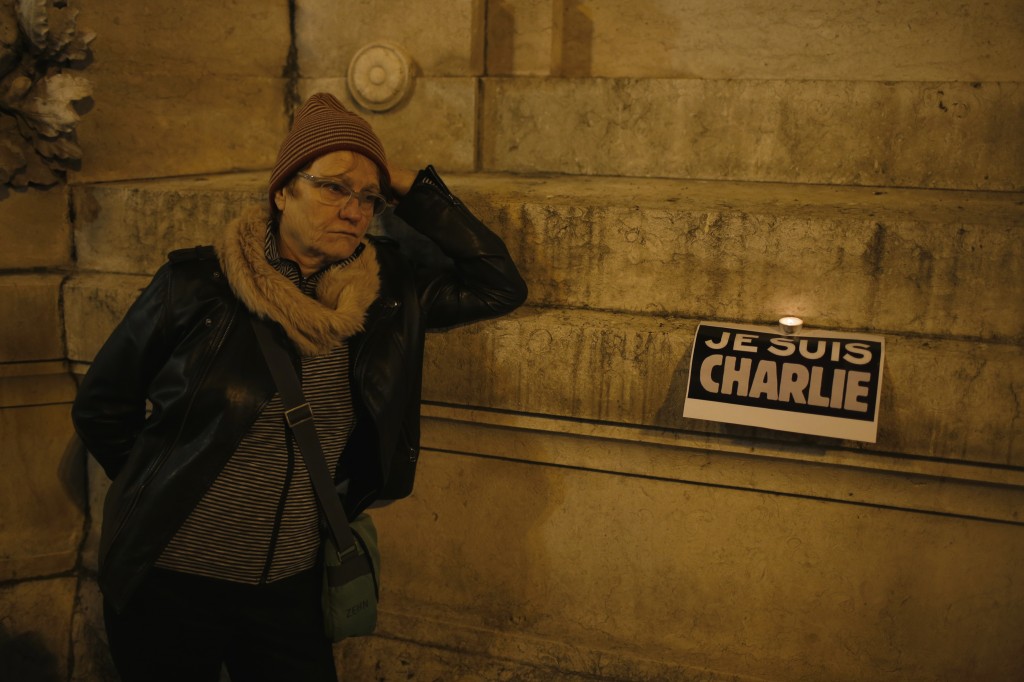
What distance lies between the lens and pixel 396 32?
3.95 meters

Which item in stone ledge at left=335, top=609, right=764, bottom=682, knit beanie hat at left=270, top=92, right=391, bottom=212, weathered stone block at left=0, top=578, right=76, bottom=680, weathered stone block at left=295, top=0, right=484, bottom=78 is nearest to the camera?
knit beanie hat at left=270, top=92, right=391, bottom=212

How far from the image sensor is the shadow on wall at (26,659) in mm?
3434

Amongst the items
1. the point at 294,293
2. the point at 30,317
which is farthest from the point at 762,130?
the point at 30,317

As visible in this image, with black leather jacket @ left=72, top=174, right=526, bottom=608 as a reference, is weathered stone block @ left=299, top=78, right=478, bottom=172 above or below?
above

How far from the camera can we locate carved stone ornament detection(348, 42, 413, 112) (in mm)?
3885

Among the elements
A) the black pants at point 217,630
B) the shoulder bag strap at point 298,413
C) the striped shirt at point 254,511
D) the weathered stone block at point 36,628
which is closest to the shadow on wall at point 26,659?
the weathered stone block at point 36,628

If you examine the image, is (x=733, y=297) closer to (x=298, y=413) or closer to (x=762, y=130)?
(x=762, y=130)

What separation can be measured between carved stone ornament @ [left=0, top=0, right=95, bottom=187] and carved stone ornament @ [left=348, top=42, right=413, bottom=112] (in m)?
1.07

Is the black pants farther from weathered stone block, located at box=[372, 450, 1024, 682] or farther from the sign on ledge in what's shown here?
the sign on ledge

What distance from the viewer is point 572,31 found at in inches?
161

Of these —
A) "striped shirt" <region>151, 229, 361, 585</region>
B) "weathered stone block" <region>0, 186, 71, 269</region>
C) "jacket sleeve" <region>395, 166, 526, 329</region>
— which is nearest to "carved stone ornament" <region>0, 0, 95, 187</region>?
"weathered stone block" <region>0, 186, 71, 269</region>

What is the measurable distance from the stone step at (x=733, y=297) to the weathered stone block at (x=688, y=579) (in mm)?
271

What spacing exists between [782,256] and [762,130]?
1.07 metres

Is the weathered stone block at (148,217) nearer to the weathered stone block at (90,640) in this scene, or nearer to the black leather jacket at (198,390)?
the black leather jacket at (198,390)
